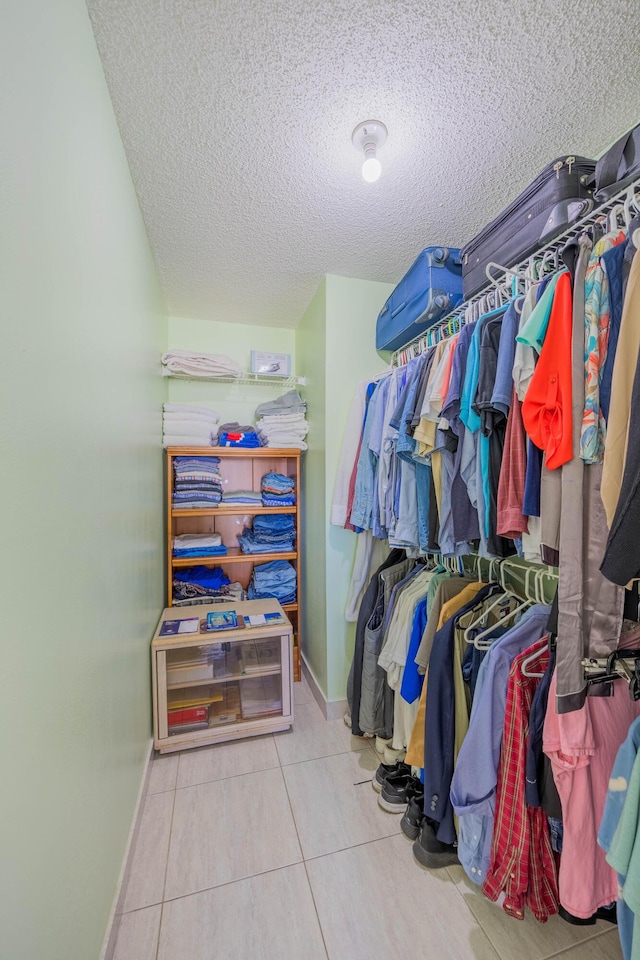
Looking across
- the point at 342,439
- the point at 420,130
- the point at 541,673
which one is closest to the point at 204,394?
the point at 342,439

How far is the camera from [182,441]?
232 cm

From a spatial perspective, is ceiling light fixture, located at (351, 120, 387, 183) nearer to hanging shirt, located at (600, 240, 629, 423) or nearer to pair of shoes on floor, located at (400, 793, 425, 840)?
hanging shirt, located at (600, 240, 629, 423)

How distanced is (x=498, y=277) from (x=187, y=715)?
2.37 metres

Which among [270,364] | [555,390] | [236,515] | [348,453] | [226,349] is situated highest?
[226,349]

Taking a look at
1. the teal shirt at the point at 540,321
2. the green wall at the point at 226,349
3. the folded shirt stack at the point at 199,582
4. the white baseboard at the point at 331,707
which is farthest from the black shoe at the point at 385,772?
the green wall at the point at 226,349

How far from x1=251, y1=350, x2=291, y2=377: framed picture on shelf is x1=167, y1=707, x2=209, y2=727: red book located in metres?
2.02

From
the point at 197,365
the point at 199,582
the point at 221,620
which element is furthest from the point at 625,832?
the point at 197,365

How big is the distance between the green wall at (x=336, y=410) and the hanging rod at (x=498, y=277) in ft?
0.82

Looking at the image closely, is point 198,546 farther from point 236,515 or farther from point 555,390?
point 555,390

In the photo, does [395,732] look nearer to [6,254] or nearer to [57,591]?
[57,591]

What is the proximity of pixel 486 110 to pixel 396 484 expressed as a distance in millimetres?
1280

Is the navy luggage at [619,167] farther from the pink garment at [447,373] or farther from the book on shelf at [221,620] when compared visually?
the book on shelf at [221,620]

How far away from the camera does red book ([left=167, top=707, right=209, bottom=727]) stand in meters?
1.84

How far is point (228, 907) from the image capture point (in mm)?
1160
